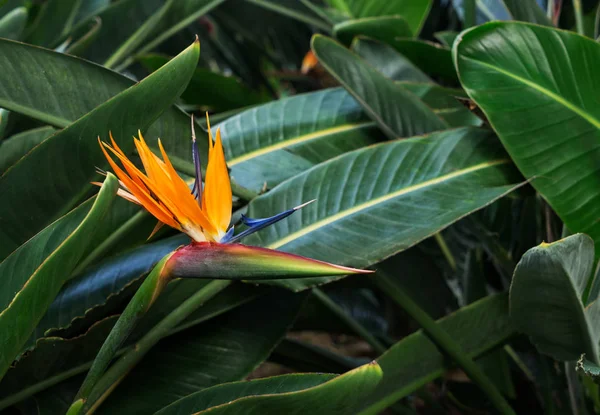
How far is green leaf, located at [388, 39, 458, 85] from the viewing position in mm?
815

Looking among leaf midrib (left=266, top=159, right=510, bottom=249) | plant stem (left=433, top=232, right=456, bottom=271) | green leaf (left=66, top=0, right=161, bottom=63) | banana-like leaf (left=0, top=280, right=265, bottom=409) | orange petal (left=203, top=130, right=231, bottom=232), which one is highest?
green leaf (left=66, top=0, right=161, bottom=63)

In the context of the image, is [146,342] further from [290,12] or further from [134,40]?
[290,12]

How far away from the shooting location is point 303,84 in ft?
4.96

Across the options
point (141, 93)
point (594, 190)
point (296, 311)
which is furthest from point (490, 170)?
point (141, 93)

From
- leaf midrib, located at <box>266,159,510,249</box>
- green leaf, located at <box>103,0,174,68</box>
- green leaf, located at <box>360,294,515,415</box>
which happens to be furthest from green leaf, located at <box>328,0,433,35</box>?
green leaf, located at <box>360,294,515,415</box>

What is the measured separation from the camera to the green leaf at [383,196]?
58 cm

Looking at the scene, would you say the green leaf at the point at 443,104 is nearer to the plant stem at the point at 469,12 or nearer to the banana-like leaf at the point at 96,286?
the plant stem at the point at 469,12

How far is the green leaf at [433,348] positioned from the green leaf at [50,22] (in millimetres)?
774

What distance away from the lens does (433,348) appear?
2.13ft

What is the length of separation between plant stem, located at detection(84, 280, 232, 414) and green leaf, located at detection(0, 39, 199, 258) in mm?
147

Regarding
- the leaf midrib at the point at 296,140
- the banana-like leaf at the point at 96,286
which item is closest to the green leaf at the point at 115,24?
the leaf midrib at the point at 296,140

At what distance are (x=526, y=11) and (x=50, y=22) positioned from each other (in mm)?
768

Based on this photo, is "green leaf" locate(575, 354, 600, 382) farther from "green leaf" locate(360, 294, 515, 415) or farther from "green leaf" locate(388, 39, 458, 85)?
"green leaf" locate(388, 39, 458, 85)

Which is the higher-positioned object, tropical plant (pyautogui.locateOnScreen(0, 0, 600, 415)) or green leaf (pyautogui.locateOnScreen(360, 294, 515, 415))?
tropical plant (pyautogui.locateOnScreen(0, 0, 600, 415))
